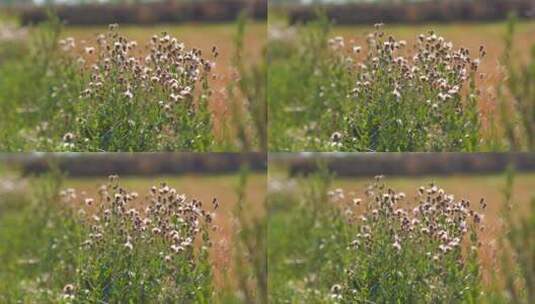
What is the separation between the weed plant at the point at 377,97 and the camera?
13.8 ft

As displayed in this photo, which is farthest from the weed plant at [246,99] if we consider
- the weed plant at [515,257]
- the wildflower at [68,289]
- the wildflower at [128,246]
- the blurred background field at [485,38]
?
the weed plant at [515,257]

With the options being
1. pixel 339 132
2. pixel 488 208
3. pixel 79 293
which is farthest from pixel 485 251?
pixel 79 293

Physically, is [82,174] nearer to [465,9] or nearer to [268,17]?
[268,17]

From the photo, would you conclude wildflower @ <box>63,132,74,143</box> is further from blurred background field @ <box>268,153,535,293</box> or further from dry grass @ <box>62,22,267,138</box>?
blurred background field @ <box>268,153,535,293</box>

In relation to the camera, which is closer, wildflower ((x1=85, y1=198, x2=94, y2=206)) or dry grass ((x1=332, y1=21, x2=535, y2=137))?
dry grass ((x1=332, y1=21, x2=535, y2=137))

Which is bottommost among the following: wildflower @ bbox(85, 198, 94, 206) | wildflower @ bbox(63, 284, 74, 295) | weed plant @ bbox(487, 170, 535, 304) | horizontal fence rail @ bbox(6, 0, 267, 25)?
wildflower @ bbox(63, 284, 74, 295)

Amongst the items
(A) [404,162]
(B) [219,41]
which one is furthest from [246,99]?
(A) [404,162]

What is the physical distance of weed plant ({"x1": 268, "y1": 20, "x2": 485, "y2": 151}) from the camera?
4.21 metres

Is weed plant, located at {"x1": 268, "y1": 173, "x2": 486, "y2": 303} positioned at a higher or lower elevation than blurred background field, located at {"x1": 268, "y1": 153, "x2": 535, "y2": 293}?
lower

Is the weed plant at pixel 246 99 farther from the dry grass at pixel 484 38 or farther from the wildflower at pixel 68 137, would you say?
the wildflower at pixel 68 137

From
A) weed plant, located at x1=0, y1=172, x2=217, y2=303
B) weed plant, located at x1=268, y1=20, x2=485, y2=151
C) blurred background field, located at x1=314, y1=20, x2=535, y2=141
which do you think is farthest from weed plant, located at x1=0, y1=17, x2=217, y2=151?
blurred background field, located at x1=314, y1=20, x2=535, y2=141

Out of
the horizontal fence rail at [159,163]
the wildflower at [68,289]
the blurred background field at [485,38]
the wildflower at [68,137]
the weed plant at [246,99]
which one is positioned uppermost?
the blurred background field at [485,38]

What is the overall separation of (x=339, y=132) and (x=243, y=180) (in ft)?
1.62

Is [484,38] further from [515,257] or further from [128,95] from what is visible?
[128,95]
